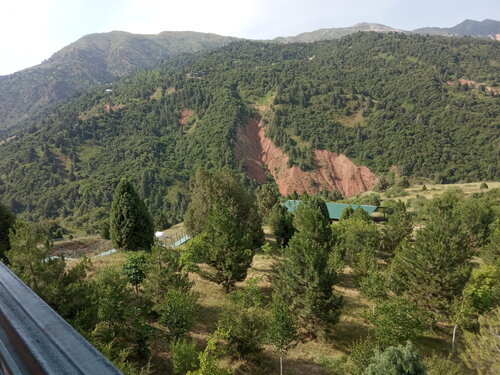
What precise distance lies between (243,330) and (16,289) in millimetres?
15908

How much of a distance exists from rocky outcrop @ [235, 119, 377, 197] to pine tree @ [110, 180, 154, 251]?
8118 centimetres

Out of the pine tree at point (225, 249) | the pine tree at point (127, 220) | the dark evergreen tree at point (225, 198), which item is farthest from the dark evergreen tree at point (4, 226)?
the dark evergreen tree at point (225, 198)

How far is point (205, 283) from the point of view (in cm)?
2562

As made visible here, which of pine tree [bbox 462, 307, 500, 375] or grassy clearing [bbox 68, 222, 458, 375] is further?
grassy clearing [bbox 68, 222, 458, 375]

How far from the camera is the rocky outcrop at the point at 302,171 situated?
4218 inches

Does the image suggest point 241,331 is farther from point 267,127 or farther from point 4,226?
point 267,127

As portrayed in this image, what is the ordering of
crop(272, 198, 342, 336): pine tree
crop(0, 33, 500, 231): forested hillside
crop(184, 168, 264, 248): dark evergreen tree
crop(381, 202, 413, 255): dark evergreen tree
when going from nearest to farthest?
1. crop(272, 198, 342, 336): pine tree
2. crop(184, 168, 264, 248): dark evergreen tree
3. crop(381, 202, 413, 255): dark evergreen tree
4. crop(0, 33, 500, 231): forested hillside

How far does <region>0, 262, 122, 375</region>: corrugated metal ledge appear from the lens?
4.35ft

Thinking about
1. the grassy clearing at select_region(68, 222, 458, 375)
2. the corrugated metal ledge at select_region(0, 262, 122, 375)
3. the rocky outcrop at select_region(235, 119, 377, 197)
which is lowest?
the rocky outcrop at select_region(235, 119, 377, 197)

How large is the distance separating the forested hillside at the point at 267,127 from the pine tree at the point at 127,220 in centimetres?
5948

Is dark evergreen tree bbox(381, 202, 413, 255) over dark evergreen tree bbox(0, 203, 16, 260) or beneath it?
beneath

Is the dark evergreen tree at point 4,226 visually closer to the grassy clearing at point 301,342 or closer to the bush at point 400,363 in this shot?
the grassy clearing at point 301,342

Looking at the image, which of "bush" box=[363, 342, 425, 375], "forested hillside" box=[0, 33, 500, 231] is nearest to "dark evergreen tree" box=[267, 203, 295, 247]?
"bush" box=[363, 342, 425, 375]

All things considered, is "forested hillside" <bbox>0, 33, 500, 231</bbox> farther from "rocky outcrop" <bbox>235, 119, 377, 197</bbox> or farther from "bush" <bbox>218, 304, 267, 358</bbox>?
"bush" <bbox>218, 304, 267, 358</bbox>
